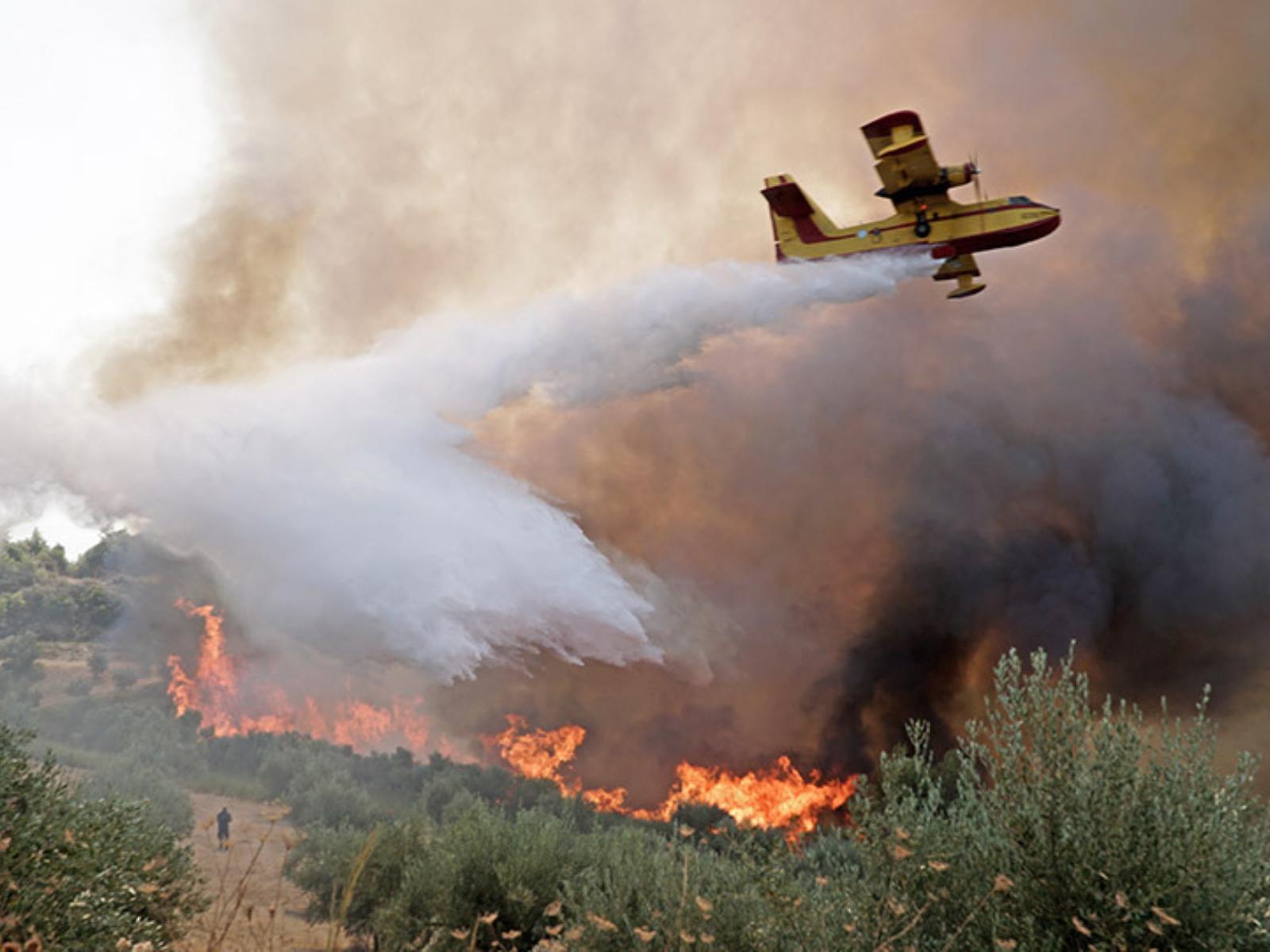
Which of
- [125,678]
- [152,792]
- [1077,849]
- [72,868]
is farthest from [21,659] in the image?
[1077,849]

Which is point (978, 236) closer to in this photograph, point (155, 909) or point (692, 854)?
point (692, 854)

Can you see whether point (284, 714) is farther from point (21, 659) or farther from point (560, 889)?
point (560, 889)

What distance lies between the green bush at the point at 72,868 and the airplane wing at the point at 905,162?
2594 cm

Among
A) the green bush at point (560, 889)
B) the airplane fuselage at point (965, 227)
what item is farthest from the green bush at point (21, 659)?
the airplane fuselage at point (965, 227)

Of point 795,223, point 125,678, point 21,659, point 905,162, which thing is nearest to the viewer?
point 905,162

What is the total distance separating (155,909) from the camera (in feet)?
51.4

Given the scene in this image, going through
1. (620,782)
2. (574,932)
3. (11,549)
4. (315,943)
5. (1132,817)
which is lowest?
(620,782)

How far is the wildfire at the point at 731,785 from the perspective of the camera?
51719 mm

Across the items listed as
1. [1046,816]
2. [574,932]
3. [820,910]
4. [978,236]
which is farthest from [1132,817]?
[978,236]

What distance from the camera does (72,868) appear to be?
10656 mm

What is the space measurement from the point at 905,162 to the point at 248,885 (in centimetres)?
3321

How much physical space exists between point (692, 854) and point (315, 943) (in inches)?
611

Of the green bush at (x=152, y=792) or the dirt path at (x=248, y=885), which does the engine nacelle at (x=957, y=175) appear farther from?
the green bush at (x=152, y=792)

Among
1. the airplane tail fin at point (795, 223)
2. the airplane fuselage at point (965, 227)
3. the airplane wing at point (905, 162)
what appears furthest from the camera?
the airplane tail fin at point (795, 223)
